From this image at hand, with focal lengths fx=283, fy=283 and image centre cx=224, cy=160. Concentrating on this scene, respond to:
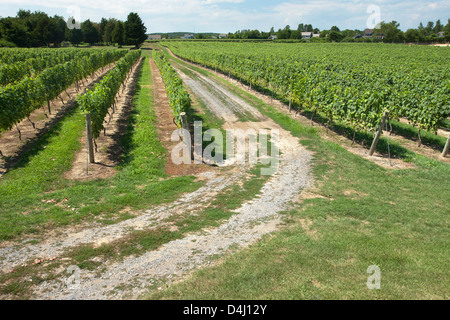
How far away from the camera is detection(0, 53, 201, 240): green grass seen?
8.12 meters

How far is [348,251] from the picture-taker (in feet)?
21.3

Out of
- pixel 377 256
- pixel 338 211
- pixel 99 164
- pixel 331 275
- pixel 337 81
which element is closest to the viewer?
pixel 331 275

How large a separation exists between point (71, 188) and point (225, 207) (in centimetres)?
555

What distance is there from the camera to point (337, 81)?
20.1m

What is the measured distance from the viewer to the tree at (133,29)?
285 feet

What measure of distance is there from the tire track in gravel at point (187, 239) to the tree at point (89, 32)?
4193 inches

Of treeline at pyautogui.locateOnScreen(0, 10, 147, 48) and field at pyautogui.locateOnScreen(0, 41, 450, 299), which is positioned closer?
field at pyautogui.locateOnScreen(0, 41, 450, 299)

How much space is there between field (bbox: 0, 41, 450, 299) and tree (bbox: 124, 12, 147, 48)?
77632mm

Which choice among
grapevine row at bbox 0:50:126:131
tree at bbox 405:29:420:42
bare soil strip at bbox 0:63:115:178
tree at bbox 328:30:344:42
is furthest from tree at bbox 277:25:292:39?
bare soil strip at bbox 0:63:115:178

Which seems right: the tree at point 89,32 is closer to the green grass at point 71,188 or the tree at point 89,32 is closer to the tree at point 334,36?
the tree at point 334,36

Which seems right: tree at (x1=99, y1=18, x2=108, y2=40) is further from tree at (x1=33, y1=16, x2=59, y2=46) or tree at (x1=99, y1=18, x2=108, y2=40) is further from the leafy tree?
the leafy tree
